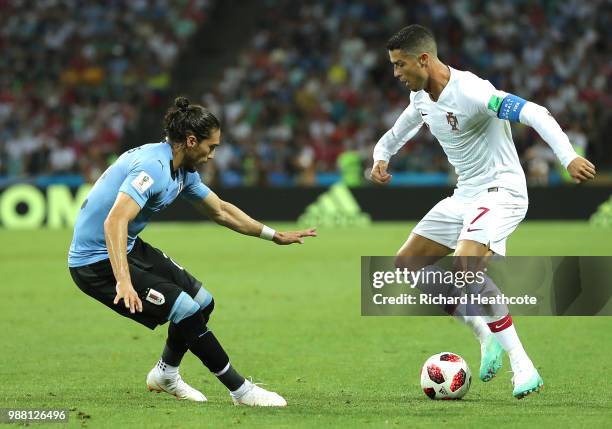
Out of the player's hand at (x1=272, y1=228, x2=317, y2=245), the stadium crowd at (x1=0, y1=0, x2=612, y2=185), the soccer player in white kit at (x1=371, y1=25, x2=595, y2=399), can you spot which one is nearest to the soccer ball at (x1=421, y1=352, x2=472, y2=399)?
the soccer player in white kit at (x1=371, y1=25, x2=595, y2=399)

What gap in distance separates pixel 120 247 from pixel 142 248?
35.7 inches

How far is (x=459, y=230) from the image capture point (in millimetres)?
7938

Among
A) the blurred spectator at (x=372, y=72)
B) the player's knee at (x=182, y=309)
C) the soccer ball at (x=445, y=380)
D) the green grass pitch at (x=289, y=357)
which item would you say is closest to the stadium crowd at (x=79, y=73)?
the blurred spectator at (x=372, y=72)

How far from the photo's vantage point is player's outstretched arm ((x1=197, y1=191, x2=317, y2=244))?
24.8 feet

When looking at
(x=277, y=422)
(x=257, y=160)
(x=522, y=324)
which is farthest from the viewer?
(x=257, y=160)

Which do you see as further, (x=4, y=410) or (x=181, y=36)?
(x=181, y=36)

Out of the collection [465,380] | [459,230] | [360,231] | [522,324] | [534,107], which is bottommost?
[360,231]

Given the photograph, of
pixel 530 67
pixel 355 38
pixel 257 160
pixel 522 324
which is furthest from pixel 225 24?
pixel 522 324

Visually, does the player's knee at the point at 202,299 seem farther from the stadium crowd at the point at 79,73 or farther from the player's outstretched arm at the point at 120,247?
the stadium crowd at the point at 79,73

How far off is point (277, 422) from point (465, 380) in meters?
1.50

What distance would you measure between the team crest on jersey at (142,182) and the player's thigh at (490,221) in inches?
86.0

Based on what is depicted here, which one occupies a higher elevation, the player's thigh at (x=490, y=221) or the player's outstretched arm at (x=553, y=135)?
the player's outstretched arm at (x=553, y=135)

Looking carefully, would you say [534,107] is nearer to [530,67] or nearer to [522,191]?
[522,191]

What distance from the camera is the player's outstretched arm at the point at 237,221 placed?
24.8 feet
